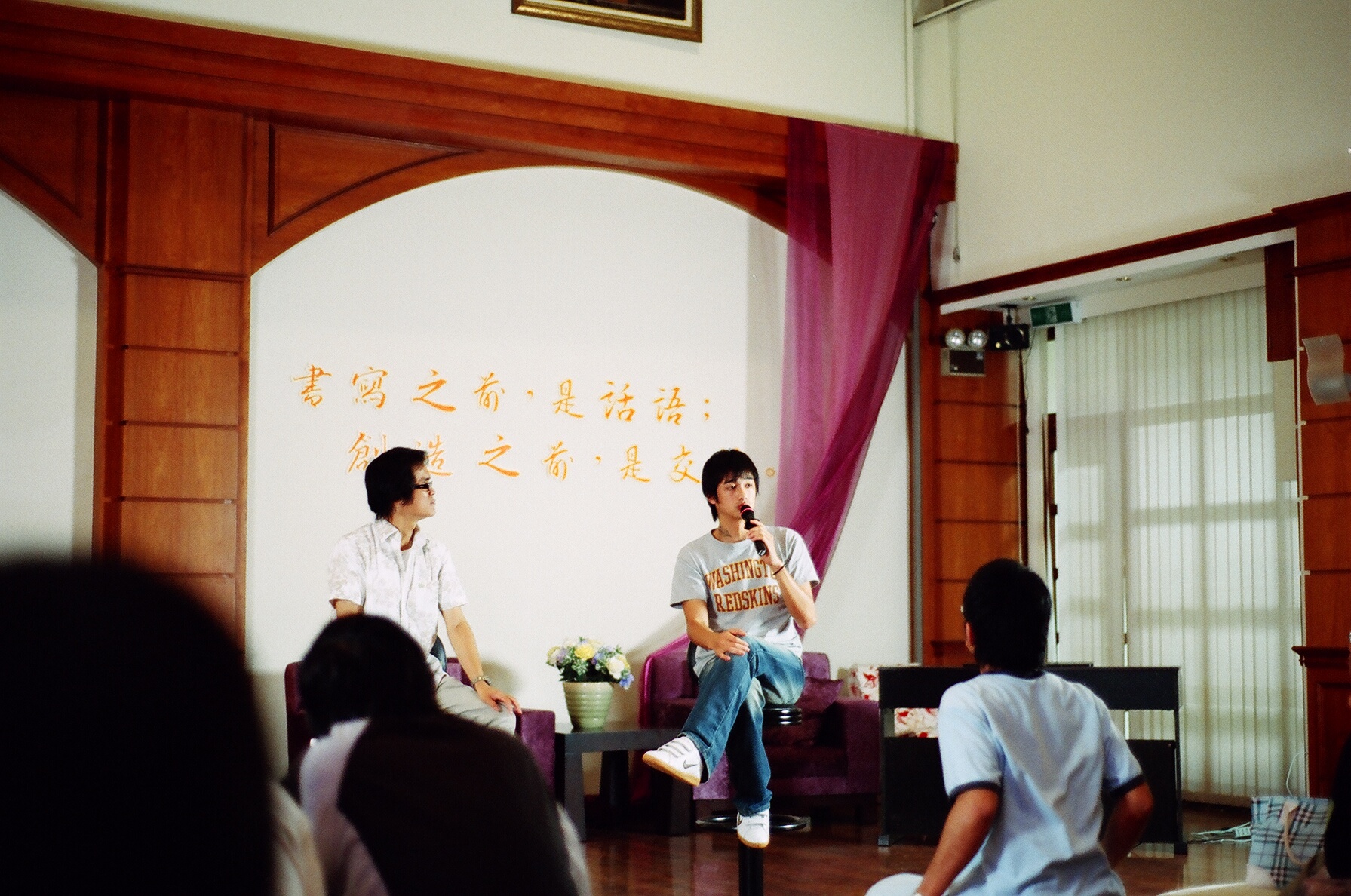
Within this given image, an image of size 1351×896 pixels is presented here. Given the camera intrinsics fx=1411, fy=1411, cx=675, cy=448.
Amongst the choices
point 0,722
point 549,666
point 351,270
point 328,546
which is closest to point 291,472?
point 328,546

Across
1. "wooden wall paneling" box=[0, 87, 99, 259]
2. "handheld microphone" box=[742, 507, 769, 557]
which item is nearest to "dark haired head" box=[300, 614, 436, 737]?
"handheld microphone" box=[742, 507, 769, 557]

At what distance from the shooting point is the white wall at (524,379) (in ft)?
19.1

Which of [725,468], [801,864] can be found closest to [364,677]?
[725,468]

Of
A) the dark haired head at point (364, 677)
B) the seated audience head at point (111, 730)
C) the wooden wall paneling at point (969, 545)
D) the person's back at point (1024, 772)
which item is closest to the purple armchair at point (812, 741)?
the wooden wall paneling at point (969, 545)

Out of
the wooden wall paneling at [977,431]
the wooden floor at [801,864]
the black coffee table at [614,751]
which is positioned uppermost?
the wooden wall paneling at [977,431]

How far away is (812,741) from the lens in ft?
19.6

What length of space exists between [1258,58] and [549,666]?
3928mm

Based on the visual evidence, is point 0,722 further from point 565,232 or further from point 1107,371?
point 1107,371

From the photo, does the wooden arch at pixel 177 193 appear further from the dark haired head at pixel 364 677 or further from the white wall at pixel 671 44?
the dark haired head at pixel 364 677

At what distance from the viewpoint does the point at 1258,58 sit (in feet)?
19.0

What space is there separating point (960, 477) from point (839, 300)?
1242 millimetres

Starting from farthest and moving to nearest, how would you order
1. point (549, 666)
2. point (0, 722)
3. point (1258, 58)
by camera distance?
point (549, 666)
point (1258, 58)
point (0, 722)

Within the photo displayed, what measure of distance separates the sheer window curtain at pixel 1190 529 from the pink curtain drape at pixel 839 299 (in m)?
1.21

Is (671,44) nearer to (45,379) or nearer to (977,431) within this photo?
(977,431)
